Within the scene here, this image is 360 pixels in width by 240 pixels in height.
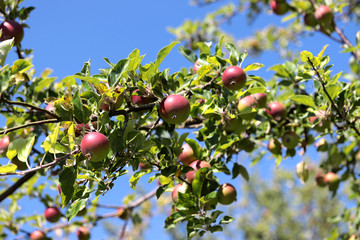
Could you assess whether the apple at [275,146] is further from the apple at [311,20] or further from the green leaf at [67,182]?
the green leaf at [67,182]

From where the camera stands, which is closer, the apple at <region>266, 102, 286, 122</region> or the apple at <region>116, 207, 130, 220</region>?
the apple at <region>266, 102, 286, 122</region>

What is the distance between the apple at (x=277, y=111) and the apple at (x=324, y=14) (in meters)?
1.20

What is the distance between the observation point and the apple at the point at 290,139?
8.95 feet

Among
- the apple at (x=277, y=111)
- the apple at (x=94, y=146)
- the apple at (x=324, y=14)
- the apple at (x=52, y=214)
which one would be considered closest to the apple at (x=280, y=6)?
the apple at (x=324, y=14)

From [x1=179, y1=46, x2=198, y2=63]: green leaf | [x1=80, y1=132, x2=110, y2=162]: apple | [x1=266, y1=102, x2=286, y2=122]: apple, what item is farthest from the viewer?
[x1=266, y1=102, x2=286, y2=122]: apple

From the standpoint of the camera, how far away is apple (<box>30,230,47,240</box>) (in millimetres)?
3287

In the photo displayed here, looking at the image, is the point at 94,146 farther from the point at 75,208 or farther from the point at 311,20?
the point at 311,20

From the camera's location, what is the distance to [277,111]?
2688mm

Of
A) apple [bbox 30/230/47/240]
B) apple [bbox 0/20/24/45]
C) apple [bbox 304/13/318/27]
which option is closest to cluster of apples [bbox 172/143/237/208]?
apple [bbox 0/20/24/45]

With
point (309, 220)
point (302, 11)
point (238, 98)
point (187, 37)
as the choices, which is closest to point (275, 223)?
point (309, 220)

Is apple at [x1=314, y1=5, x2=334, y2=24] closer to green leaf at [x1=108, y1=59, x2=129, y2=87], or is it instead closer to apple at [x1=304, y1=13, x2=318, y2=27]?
apple at [x1=304, y1=13, x2=318, y2=27]

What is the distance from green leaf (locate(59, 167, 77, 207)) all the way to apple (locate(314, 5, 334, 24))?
2.70m

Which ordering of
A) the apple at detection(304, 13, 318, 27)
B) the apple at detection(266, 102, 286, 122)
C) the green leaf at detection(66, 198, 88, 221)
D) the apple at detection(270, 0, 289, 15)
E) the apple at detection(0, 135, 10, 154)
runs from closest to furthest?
the green leaf at detection(66, 198, 88, 221) → the apple at detection(0, 135, 10, 154) → the apple at detection(266, 102, 286, 122) → the apple at detection(304, 13, 318, 27) → the apple at detection(270, 0, 289, 15)

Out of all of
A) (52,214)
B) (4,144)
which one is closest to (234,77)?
(4,144)
